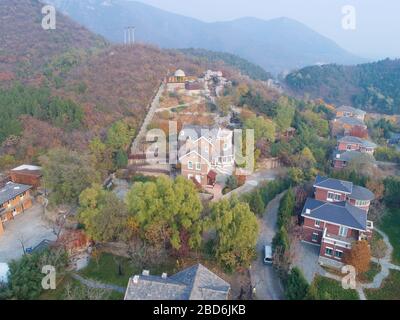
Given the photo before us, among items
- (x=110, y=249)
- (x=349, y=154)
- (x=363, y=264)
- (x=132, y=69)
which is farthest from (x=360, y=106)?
(x=110, y=249)

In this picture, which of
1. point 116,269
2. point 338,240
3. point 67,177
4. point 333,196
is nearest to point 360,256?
point 338,240

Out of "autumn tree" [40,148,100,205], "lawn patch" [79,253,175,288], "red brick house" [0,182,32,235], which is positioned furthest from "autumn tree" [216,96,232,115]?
"lawn patch" [79,253,175,288]

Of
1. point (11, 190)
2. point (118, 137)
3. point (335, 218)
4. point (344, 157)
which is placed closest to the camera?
point (335, 218)

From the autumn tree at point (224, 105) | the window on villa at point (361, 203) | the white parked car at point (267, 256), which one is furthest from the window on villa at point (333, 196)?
the autumn tree at point (224, 105)

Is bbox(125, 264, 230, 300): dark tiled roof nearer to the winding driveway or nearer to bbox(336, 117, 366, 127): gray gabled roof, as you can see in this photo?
the winding driveway

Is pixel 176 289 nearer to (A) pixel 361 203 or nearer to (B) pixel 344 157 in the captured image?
(A) pixel 361 203

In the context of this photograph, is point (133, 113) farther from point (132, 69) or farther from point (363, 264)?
point (363, 264)
